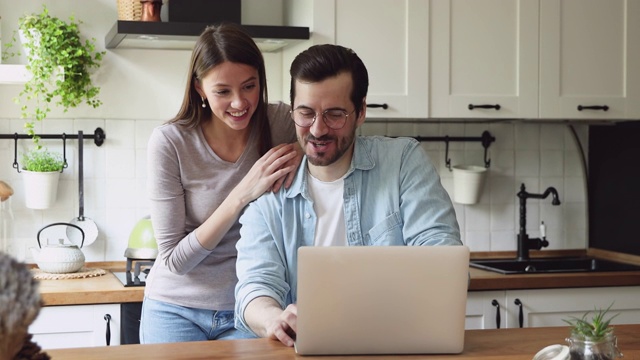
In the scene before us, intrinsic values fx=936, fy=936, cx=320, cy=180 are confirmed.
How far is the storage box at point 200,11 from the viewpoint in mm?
3525

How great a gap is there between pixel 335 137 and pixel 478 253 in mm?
2061

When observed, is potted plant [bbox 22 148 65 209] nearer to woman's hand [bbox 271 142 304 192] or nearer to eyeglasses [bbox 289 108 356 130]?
woman's hand [bbox 271 142 304 192]

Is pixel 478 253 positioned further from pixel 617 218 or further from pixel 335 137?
pixel 335 137

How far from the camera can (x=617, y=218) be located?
4172 millimetres

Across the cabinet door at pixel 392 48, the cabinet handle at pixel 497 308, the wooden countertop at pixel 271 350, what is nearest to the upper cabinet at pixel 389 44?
the cabinet door at pixel 392 48

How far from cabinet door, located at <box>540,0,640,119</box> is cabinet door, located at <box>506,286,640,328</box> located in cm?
72

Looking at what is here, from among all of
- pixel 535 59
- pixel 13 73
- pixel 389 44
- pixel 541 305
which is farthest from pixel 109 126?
pixel 541 305

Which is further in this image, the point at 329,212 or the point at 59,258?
the point at 59,258

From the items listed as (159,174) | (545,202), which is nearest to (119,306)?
(159,174)

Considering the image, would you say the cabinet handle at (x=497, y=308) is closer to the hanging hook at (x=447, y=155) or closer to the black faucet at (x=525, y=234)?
the black faucet at (x=525, y=234)

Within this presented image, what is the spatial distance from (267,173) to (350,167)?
0.70 feet

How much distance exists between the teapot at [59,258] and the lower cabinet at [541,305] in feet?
4.85

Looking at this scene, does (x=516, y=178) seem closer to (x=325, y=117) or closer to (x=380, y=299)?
(x=325, y=117)

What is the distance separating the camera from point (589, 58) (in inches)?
152
